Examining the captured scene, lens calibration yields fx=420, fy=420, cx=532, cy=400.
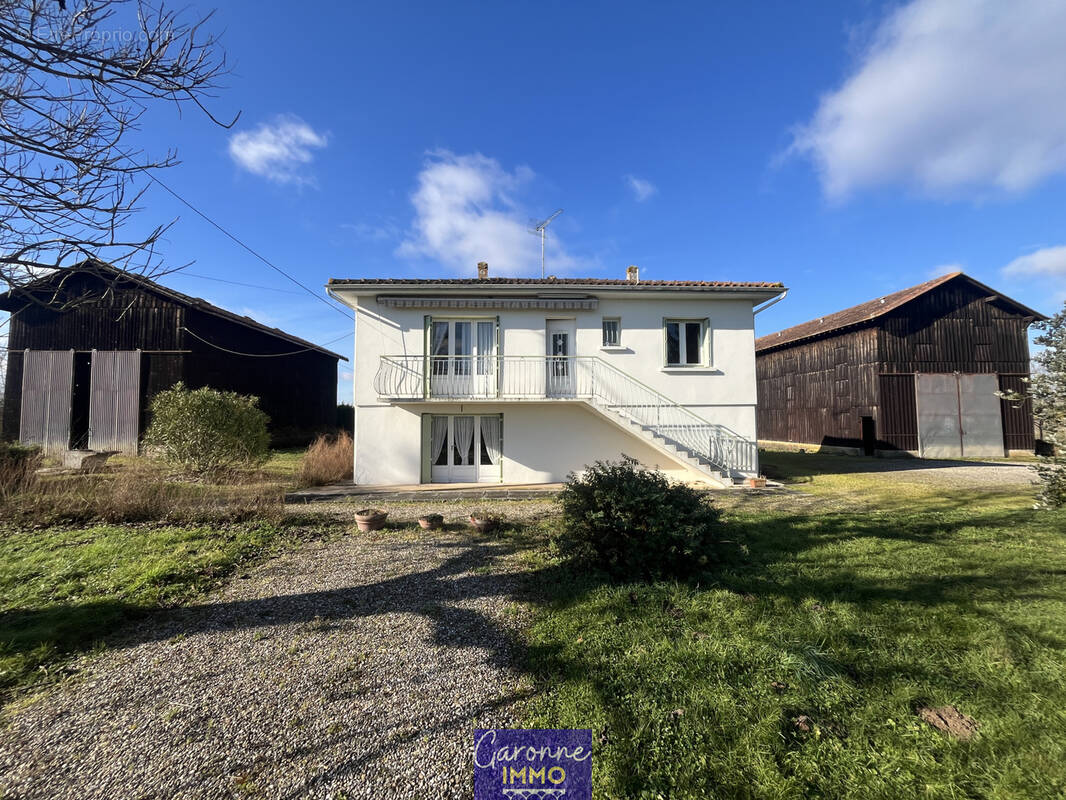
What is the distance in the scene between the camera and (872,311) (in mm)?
16625

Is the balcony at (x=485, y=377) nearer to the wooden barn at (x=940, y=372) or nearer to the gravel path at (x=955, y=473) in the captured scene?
the gravel path at (x=955, y=473)

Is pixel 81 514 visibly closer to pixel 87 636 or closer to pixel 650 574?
pixel 87 636

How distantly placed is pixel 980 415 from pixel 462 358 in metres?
18.7

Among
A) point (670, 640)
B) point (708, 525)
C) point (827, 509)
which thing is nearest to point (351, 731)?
point (670, 640)

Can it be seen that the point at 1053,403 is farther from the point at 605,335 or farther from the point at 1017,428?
the point at 1017,428

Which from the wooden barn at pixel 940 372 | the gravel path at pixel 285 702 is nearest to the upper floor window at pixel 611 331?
the gravel path at pixel 285 702

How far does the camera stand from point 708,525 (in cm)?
451

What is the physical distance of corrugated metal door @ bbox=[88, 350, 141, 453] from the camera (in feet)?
46.4

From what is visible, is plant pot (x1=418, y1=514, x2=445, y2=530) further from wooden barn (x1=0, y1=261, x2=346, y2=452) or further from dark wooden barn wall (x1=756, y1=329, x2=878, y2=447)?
dark wooden barn wall (x1=756, y1=329, x2=878, y2=447)

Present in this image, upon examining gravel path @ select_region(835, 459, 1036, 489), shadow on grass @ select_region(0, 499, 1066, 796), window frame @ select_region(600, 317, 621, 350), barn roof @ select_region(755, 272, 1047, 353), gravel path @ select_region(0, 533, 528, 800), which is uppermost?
barn roof @ select_region(755, 272, 1047, 353)

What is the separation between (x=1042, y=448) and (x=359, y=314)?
23098 mm

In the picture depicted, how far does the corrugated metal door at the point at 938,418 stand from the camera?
15109 millimetres

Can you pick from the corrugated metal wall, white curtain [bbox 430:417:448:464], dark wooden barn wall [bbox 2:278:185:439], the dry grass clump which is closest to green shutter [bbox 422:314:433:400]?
white curtain [bbox 430:417:448:464]

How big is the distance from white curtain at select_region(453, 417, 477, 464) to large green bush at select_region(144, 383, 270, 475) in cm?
506
